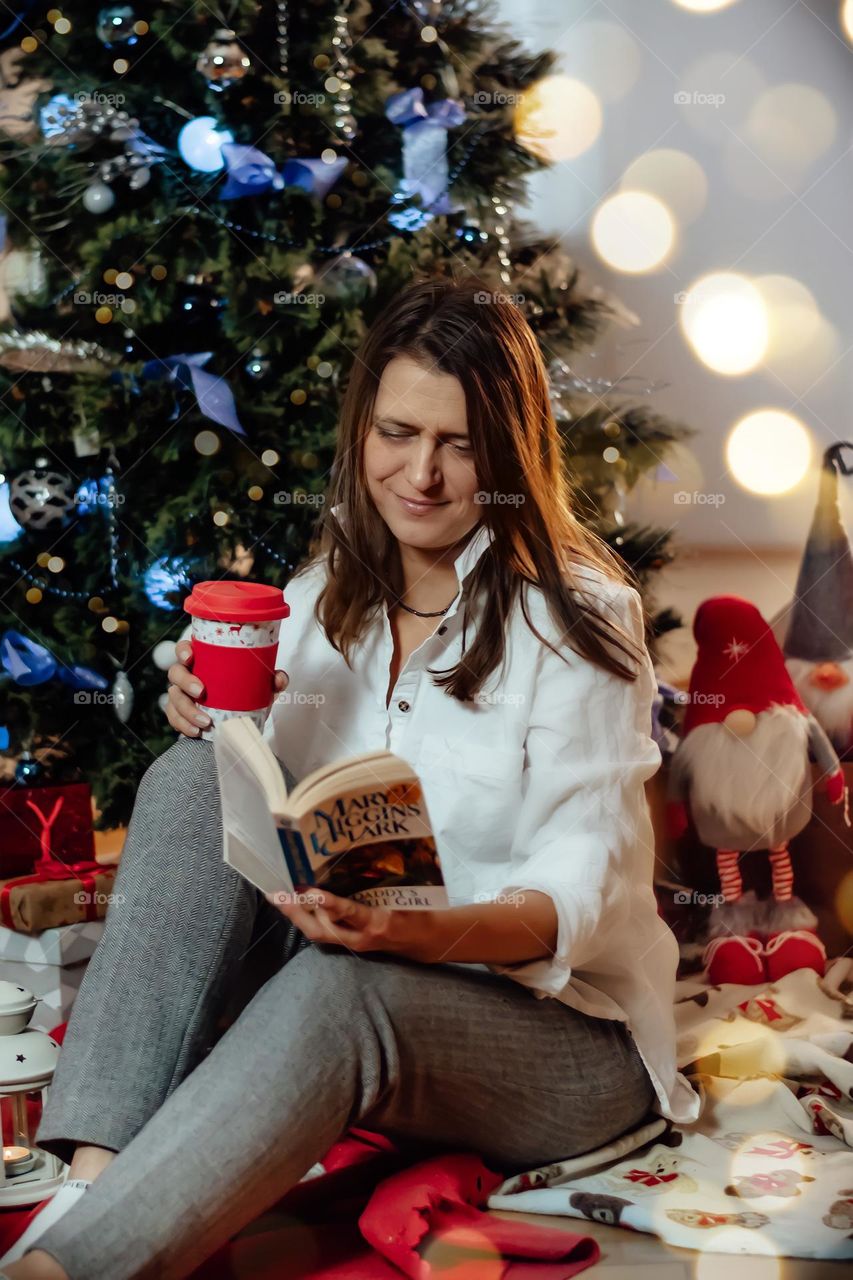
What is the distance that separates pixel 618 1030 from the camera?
4.35ft

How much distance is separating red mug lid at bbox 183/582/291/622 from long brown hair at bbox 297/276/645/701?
25cm

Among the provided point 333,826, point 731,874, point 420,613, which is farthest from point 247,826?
point 731,874

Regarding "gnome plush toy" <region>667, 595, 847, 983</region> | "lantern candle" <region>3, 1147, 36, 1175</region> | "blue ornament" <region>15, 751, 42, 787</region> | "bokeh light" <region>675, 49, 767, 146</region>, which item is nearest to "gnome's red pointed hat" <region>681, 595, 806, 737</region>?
"gnome plush toy" <region>667, 595, 847, 983</region>

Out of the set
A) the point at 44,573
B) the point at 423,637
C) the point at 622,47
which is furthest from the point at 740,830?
the point at 622,47

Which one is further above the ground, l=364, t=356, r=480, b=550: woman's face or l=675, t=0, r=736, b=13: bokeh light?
l=675, t=0, r=736, b=13: bokeh light

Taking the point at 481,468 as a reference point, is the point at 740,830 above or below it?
below

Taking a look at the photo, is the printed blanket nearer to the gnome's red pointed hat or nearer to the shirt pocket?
the shirt pocket

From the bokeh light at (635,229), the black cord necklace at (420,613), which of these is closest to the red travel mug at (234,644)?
the black cord necklace at (420,613)

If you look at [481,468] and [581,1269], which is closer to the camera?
→ [581,1269]

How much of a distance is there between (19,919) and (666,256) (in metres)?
1.66

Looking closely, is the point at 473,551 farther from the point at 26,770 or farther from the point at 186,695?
the point at 26,770

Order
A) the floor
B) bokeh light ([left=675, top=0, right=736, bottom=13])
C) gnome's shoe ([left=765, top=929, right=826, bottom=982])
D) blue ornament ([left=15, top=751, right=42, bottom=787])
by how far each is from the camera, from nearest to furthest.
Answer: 1. the floor
2. gnome's shoe ([left=765, top=929, right=826, bottom=982])
3. blue ornament ([left=15, top=751, right=42, bottom=787])
4. bokeh light ([left=675, top=0, right=736, bottom=13])

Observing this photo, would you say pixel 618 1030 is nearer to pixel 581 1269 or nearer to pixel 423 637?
pixel 581 1269

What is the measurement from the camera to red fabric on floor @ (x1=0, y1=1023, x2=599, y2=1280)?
1169 millimetres
